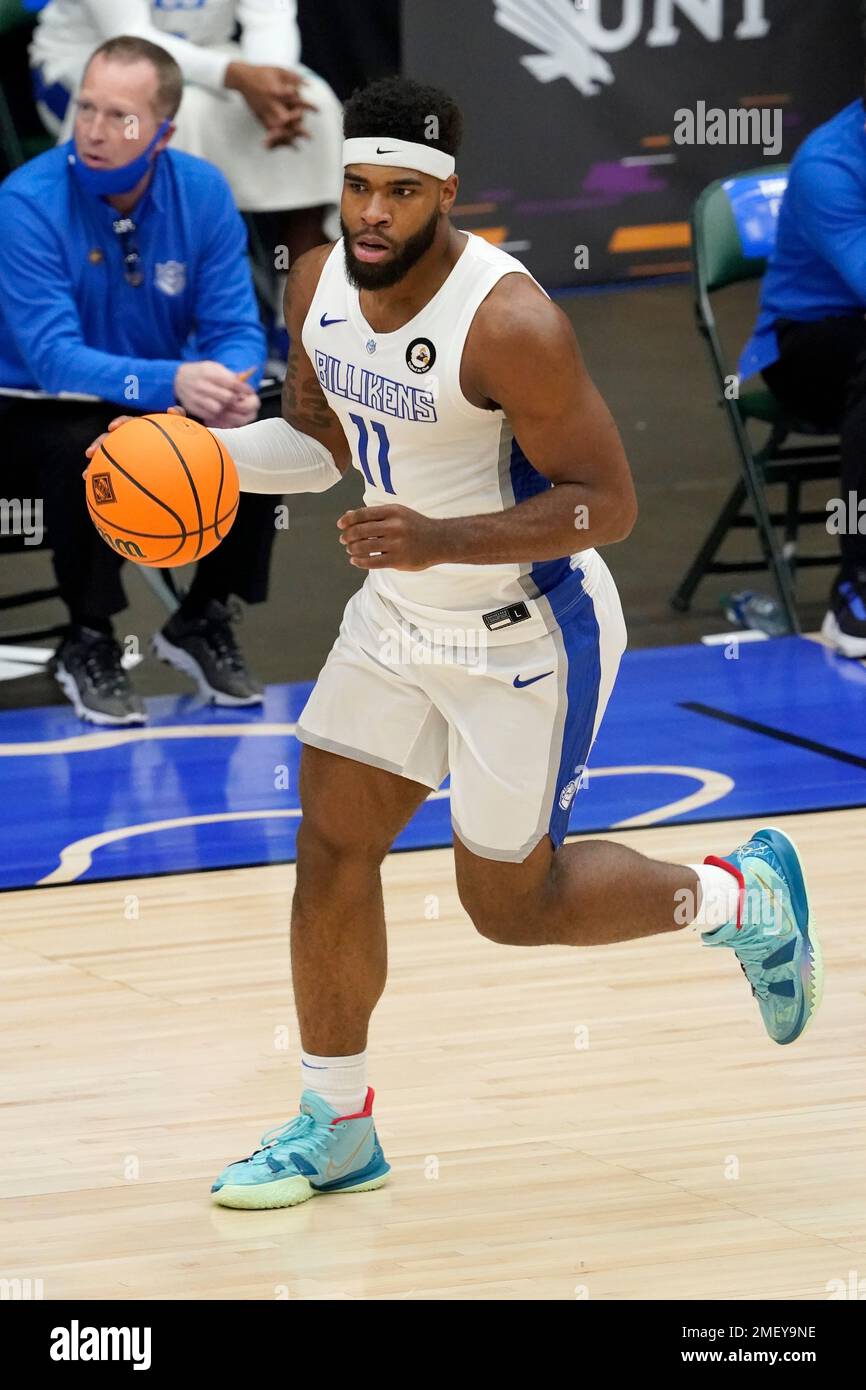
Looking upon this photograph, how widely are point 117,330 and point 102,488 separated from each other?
3.25 meters

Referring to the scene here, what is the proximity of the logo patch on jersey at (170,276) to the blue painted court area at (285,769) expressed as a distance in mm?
1326

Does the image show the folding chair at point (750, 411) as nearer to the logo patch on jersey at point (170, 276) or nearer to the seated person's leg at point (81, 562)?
the logo patch on jersey at point (170, 276)

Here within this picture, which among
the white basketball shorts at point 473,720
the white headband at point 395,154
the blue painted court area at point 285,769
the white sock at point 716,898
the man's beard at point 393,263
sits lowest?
Result: the blue painted court area at point 285,769

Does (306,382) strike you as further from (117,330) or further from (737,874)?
(117,330)

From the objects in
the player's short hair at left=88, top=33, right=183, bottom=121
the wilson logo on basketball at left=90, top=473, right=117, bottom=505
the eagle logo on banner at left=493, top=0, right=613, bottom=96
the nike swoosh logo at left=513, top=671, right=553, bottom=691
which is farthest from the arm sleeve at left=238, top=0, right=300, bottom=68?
the nike swoosh logo at left=513, top=671, right=553, bottom=691

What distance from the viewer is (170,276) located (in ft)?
23.2

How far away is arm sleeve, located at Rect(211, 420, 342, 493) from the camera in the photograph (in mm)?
4090

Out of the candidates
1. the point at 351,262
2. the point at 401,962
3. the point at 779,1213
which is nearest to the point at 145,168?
the point at 401,962

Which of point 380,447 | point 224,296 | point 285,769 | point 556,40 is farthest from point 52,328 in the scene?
point 556,40

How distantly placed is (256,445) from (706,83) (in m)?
9.33

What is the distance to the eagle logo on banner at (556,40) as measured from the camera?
12141 millimetres

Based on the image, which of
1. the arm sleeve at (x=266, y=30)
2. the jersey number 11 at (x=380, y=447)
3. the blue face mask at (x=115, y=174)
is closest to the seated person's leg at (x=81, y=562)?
the blue face mask at (x=115, y=174)

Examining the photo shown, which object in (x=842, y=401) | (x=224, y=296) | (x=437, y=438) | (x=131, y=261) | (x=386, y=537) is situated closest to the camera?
(x=386, y=537)

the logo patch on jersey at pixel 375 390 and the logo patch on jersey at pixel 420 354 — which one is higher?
the logo patch on jersey at pixel 420 354
